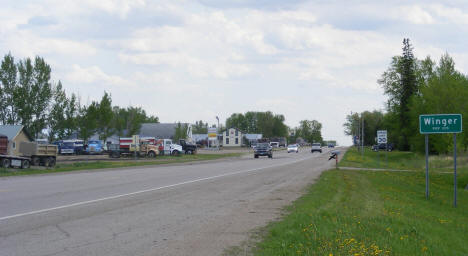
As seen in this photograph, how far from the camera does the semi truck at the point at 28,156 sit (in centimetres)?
3428

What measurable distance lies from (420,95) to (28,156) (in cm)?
6197

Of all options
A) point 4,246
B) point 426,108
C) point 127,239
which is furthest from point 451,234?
point 426,108

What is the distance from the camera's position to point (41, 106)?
232ft

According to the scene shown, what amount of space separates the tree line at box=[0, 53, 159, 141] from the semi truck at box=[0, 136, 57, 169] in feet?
106

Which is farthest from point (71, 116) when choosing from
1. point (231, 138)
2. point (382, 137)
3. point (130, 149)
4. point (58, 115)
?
point (231, 138)

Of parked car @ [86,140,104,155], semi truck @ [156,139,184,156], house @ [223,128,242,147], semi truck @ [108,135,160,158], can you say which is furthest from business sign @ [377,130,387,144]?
house @ [223,128,242,147]

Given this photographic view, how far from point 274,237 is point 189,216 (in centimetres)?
338

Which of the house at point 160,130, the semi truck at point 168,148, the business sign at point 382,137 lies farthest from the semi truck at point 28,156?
the house at point 160,130

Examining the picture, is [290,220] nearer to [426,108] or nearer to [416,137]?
[426,108]

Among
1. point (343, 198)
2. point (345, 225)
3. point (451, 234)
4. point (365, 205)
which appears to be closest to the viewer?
point (345, 225)

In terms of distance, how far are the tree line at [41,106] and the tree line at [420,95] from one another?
4483 centimetres

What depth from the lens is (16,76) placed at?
70.2 metres

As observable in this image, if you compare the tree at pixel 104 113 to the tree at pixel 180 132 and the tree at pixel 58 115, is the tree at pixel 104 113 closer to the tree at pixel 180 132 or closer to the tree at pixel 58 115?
the tree at pixel 58 115

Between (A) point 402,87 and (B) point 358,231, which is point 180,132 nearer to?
(A) point 402,87
